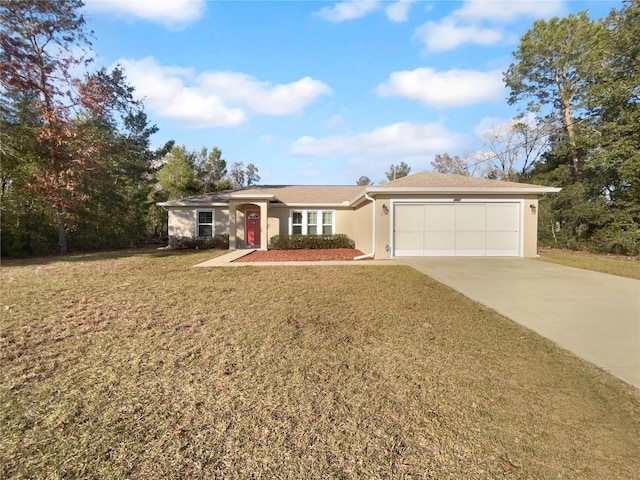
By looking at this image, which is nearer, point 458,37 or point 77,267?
point 77,267

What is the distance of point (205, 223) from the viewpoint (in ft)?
58.2

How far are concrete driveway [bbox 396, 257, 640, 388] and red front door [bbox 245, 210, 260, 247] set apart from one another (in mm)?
9876

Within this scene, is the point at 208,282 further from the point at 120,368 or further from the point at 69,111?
the point at 69,111

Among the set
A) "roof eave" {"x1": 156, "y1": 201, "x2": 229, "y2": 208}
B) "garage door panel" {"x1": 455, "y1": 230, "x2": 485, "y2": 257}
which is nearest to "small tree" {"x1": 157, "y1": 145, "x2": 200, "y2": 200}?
"roof eave" {"x1": 156, "y1": 201, "x2": 229, "y2": 208}

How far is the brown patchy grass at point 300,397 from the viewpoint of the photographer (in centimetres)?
209

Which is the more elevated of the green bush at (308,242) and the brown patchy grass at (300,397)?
the green bush at (308,242)

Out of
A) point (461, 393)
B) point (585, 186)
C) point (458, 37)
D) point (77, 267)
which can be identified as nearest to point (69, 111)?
point (77, 267)

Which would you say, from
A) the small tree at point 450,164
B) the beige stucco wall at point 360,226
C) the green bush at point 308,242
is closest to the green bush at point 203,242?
the green bush at point 308,242

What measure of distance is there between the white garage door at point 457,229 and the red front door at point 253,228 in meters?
8.28

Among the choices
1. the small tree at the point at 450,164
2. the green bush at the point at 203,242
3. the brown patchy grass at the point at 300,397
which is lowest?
the brown patchy grass at the point at 300,397

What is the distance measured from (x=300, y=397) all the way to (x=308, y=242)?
542 inches

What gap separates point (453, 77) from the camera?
1719cm

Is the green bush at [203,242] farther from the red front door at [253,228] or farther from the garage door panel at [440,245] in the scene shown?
the garage door panel at [440,245]

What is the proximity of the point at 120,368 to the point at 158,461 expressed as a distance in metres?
1.68
